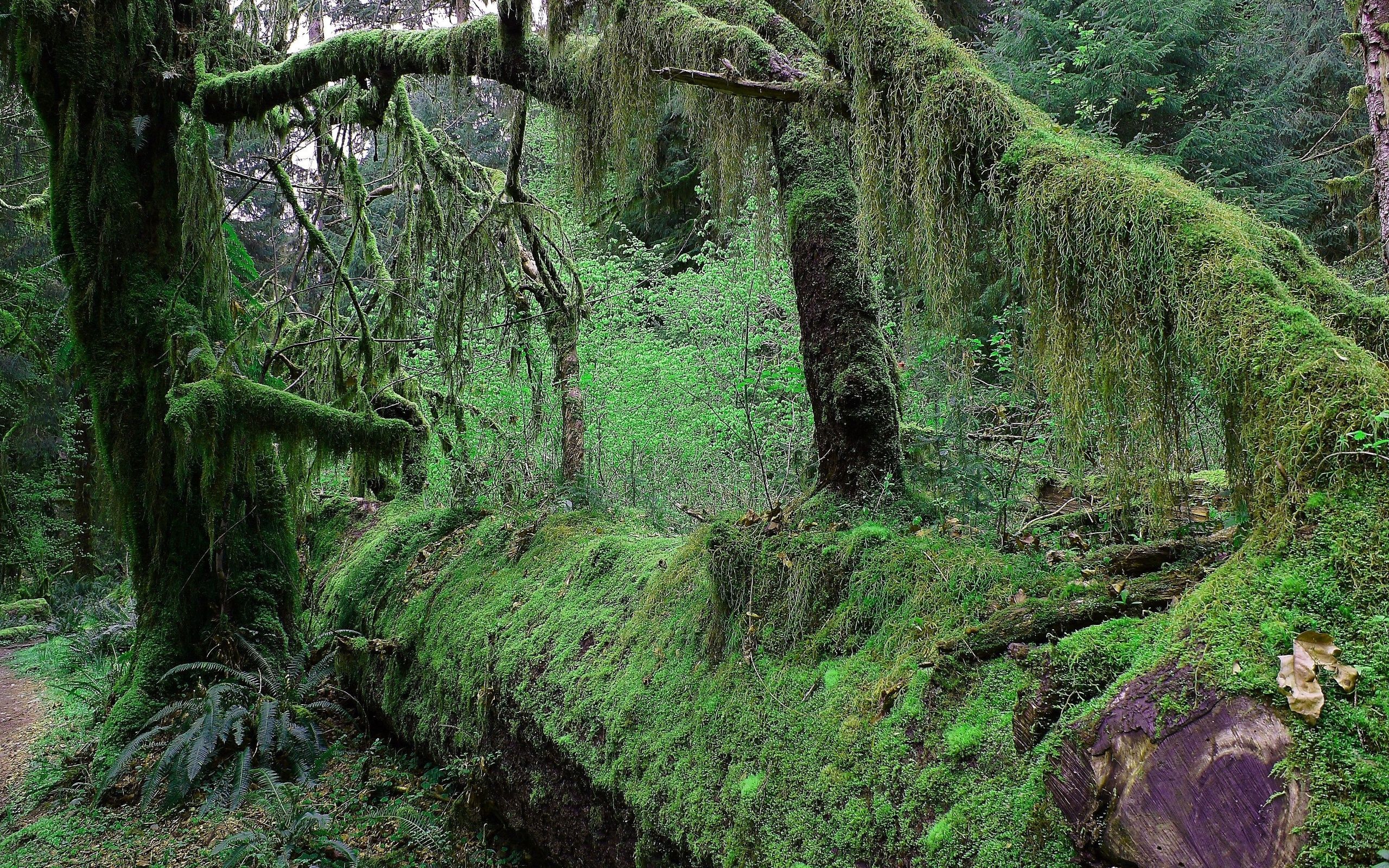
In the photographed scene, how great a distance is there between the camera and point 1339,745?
157cm

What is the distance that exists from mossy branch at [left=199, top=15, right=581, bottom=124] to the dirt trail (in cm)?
571

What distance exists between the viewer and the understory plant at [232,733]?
5023 mm

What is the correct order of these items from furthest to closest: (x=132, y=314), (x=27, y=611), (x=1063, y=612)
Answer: (x=27, y=611) < (x=132, y=314) < (x=1063, y=612)

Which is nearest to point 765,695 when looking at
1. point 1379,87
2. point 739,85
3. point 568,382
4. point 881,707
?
point 881,707

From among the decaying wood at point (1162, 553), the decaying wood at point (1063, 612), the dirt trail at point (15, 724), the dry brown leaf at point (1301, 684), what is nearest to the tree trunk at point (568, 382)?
the dirt trail at point (15, 724)

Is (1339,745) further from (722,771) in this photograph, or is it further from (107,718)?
(107,718)

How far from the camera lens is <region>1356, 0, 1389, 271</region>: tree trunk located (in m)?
5.83

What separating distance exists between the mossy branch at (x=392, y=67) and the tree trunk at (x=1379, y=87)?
253 inches

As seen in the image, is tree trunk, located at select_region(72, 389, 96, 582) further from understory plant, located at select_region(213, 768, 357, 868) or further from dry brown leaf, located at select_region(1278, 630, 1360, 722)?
dry brown leaf, located at select_region(1278, 630, 1360, 722)

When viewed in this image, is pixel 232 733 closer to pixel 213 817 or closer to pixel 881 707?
pixel 213 817

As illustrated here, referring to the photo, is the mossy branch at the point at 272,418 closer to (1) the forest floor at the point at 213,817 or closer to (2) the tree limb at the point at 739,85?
(1) the forest floor at the point at 213,817

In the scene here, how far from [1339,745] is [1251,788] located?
0.20 meters

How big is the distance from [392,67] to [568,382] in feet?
10.5

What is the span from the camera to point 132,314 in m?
Answer: 6.11
